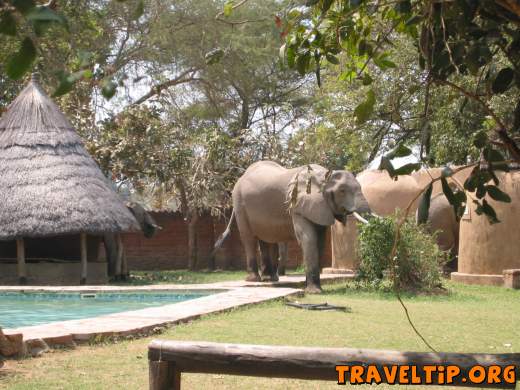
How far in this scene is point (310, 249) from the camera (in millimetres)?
11703

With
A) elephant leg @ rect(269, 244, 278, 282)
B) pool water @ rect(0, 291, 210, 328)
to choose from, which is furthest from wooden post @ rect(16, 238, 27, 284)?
elephant leg @ rect(269, 244, 278, 282)

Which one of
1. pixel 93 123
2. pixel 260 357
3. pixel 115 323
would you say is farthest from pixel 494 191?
pixel 93 123

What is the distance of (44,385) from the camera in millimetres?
4820

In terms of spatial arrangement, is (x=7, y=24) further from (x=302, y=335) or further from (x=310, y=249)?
(x=310, y=249)

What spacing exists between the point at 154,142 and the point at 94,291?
7.37 meters

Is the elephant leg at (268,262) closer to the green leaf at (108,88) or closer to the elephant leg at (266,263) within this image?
the elephant leg at (266,263)

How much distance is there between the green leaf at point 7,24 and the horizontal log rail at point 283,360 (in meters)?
2.14

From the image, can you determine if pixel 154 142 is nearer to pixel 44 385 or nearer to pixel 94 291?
pixel 94 291

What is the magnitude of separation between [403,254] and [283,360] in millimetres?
7773

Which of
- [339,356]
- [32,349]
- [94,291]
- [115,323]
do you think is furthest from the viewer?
[94,291]

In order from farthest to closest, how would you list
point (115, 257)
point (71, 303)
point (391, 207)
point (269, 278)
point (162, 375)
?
point (391, 207)
point (115, 257)
point (269, 278)
point (71, 303)
point (162, 375)

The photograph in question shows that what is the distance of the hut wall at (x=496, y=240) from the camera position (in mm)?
12914

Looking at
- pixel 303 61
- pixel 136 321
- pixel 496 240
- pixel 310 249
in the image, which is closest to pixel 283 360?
pixel 303 61

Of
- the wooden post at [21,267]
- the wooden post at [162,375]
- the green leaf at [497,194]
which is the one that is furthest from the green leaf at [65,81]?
the wooden post at [21,267]
